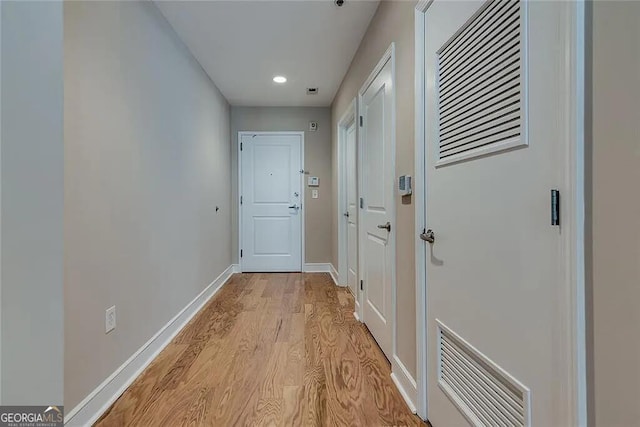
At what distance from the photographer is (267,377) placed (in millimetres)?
1759

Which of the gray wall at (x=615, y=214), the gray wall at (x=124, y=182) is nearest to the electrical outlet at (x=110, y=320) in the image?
the gray wall at (x=124, y=182)

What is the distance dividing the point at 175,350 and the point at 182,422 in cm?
82

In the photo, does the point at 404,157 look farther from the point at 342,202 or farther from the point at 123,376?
the point at 342,202

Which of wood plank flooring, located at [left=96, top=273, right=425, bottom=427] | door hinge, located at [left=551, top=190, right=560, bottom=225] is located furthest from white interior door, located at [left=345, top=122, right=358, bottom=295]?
door hinge, located at [left=551, top=190, right=560, bottom=225]

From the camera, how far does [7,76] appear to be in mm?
598

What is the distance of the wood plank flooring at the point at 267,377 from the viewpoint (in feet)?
4.69

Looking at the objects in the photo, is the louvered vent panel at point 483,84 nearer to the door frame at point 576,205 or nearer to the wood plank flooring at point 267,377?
the door frame at point 576,205

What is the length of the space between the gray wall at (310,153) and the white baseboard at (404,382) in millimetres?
2877

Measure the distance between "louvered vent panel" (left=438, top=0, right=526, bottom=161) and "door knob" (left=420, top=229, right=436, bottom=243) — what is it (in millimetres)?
311

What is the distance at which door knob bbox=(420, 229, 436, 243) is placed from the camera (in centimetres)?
133

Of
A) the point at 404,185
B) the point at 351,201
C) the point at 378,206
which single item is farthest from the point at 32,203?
the point at 351,201

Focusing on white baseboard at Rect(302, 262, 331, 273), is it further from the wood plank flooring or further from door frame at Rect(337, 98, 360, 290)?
the wood plank flooring

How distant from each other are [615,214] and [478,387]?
0.71m

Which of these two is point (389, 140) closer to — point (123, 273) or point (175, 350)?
point (123, 273)
